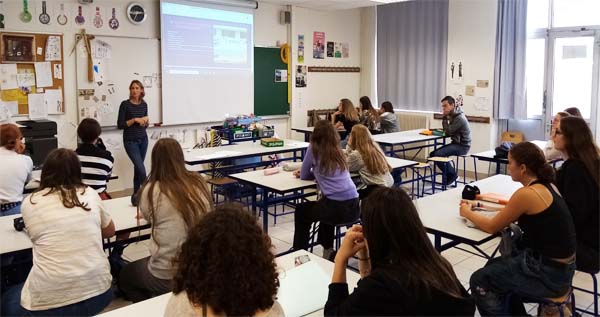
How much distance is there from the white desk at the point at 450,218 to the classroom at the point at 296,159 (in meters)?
0.02

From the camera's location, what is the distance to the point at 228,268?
50.9 inches

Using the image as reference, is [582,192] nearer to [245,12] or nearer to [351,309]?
[351,309]

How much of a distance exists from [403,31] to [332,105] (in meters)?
1.71

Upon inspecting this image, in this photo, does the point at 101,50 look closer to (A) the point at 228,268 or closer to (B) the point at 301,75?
(B) the point at 301,75

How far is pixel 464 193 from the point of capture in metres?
3.41

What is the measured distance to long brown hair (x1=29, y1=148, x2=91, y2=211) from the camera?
232cm

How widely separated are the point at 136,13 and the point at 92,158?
3.16 m

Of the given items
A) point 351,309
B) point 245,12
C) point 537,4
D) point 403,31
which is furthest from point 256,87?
point 351,309

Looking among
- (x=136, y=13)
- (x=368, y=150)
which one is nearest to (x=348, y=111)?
(x=136, y=13)

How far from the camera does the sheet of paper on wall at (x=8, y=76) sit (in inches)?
219

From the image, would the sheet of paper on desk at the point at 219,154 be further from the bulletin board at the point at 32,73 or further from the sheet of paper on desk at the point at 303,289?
the sheet of paper on desk at the point at 303,289

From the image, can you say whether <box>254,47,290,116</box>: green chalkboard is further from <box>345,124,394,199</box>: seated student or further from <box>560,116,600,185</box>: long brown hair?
<box>560,116,600,185</box>: long brown hair

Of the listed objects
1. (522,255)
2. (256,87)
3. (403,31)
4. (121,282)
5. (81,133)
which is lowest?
(121,282)

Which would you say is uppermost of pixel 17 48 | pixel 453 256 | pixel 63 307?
pixel 17 48
